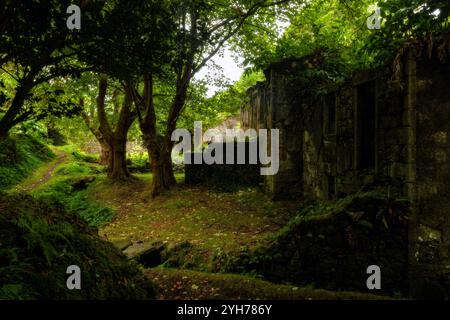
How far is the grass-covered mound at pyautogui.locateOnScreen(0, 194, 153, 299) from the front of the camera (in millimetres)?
2836

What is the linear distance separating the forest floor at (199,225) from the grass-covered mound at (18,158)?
2.34ft

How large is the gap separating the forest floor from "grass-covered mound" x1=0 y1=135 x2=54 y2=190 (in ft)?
2.34

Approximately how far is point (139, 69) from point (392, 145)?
4.84 metres

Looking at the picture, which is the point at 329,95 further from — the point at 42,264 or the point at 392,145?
the point at 42,264

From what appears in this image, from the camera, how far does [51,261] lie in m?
3.27

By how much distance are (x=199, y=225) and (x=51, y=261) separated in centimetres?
719

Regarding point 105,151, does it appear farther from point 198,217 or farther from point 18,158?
point 198,217

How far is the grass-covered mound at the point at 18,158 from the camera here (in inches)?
666

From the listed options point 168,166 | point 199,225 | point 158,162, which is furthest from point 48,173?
point 199,225

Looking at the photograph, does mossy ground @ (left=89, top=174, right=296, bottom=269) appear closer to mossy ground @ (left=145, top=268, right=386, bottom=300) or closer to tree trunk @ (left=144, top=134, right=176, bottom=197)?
tree trunk @ (left=144, top=134, right=176, bottom=197)

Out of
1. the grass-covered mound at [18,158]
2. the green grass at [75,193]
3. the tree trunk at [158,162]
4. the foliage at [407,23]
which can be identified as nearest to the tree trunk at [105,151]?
the green grass at [75,193]

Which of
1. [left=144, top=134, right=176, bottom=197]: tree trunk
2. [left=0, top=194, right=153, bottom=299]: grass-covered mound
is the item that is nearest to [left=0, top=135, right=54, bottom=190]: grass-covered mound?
[left=144, top=134, right=176, bottom=197]: tree trunk

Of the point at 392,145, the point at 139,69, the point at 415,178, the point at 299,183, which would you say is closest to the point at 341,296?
the point at 415,178

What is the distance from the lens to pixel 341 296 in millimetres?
4609
